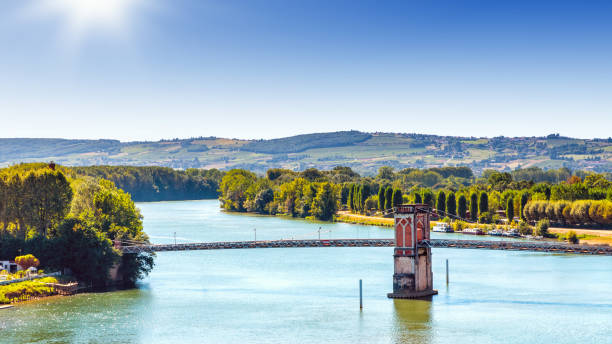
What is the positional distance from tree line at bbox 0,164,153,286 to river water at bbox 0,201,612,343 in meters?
2.75

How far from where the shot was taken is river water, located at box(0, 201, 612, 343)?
42281 mm

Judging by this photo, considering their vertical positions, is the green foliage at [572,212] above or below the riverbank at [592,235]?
above

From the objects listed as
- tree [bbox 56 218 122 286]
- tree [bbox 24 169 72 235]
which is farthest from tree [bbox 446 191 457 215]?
tree [bbox 56 218 122 286]

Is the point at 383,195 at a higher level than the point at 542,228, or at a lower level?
higher

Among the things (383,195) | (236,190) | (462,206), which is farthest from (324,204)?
(236,190)

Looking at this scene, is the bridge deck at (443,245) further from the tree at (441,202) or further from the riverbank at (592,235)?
the tree at (441,202)

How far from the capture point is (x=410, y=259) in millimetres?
51438

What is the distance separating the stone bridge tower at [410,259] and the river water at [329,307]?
1117 mm

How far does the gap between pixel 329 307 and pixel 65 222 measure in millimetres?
20482

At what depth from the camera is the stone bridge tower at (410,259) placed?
169ft

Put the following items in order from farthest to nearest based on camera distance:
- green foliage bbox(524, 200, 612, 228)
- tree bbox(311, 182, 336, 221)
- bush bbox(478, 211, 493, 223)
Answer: tree bbox(311, 182, 336, 221) < bush bbox(478, 211, 493, 223) < green foliage bbox(524, 200, 612, 228)

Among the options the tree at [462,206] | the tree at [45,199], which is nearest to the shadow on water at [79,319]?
the tree at [45,199]

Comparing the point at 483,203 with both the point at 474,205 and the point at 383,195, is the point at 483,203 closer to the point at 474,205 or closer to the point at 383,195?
the point at 474,205

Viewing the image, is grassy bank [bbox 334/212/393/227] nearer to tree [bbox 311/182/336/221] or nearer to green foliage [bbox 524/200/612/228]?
tree [bbox 311/182/336/221]
